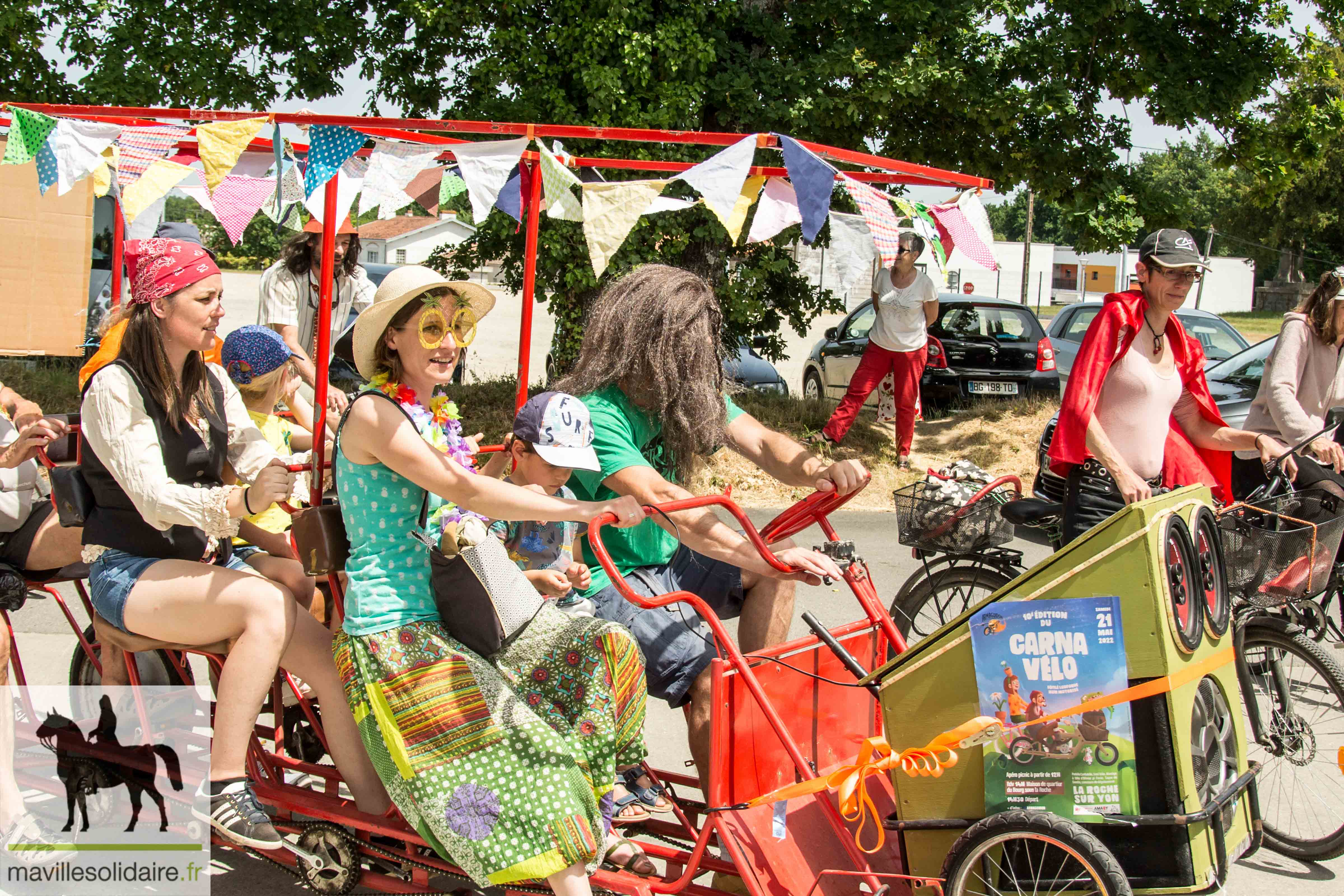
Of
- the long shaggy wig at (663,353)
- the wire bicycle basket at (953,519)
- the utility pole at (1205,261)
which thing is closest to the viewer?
the long shaggy wig at (663,353)

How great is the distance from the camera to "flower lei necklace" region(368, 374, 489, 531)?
299cm

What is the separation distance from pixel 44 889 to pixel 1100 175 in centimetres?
1040

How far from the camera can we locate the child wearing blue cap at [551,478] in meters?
2.99

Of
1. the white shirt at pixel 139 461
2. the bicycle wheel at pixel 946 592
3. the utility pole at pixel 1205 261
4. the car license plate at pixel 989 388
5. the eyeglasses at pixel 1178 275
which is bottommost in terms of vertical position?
the bicycle wheel at pixel 946 592

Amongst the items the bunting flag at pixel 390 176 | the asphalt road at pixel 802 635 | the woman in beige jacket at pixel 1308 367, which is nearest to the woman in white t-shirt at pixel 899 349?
the asphalt road at pixel 802 635

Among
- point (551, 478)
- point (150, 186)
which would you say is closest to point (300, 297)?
point (150, 186)

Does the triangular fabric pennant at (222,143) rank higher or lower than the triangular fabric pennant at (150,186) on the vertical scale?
higher

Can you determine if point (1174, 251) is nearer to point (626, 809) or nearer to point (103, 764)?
point (626, 809)

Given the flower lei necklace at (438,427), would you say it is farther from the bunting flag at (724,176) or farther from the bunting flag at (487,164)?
the bunting flag at (724,176)

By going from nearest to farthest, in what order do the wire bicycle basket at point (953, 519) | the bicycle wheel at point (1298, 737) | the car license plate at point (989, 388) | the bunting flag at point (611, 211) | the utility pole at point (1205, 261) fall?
the bicycle wheel at point (1298, 737)
the bunting flag at point (611, 211)
the wire bicycle basket at point (953, 519)
the utility pole at point (1205, 261)
the car license plate at point (989, 388)

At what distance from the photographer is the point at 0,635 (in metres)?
3.36

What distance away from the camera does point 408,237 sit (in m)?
38.8

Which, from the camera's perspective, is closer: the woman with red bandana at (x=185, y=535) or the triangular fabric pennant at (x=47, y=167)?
the woman with red bandana at (x=185, y=535)

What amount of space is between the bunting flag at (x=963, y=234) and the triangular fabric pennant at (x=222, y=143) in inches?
109
